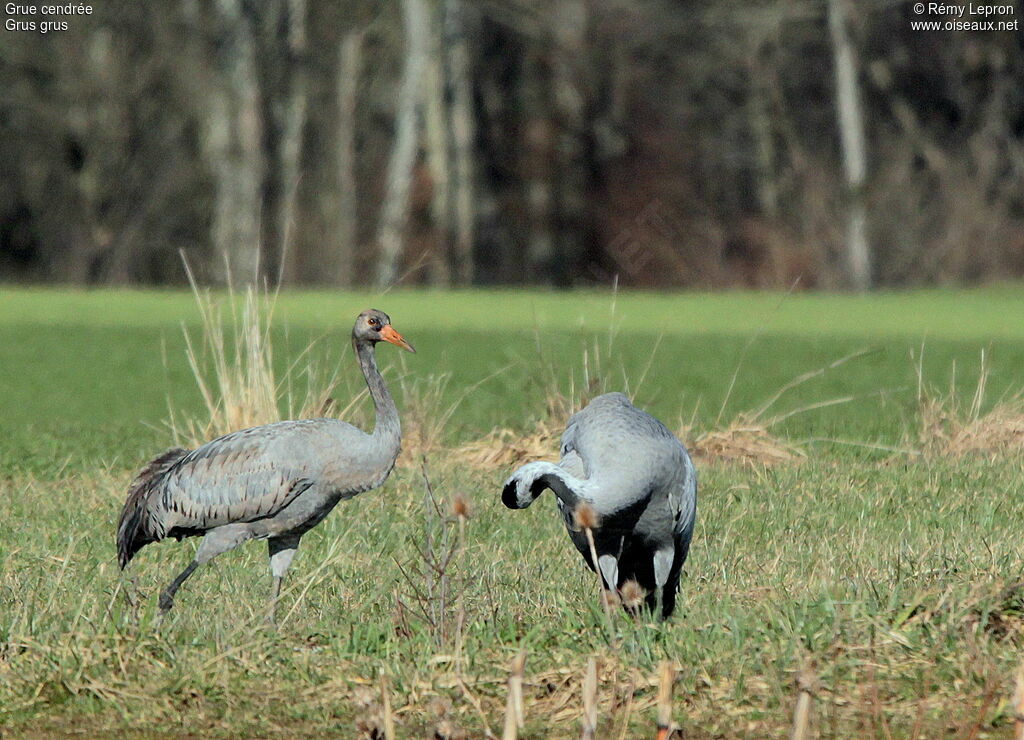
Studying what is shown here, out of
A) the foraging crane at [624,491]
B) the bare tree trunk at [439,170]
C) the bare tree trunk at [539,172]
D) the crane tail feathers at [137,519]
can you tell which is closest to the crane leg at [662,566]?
the foraging crane at [624,491]

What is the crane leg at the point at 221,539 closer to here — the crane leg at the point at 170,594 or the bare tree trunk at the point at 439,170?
the crane leg at the point at 170,594

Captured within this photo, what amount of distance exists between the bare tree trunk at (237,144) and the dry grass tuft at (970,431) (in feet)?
57.9

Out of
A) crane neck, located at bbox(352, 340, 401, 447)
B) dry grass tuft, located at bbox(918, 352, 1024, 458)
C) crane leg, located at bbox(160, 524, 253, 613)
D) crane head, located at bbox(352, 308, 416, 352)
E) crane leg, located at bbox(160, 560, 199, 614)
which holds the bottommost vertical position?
dry grass tuft, located at bbox(918, 352, 1024, 458)

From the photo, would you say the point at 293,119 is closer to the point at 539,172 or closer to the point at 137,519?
the point at 539,172

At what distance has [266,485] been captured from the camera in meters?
6.34

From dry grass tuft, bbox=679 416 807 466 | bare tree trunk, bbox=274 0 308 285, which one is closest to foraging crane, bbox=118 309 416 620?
dry grass tuft, bbox=679 416 807 466

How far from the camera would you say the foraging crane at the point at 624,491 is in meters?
5.44

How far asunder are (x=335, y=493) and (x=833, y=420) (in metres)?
6.34

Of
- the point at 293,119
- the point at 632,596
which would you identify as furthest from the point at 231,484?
the point at 293,119

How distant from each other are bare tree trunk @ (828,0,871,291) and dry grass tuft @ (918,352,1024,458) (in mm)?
19167

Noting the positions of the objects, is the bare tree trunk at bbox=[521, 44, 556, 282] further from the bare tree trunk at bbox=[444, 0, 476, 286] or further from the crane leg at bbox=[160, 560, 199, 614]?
the crane leg at bbox=[160, 560, 199, 614]

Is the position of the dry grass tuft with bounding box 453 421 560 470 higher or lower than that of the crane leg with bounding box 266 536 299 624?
lower

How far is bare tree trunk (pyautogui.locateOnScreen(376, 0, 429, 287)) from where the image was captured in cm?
2947

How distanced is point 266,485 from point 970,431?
524 cm
